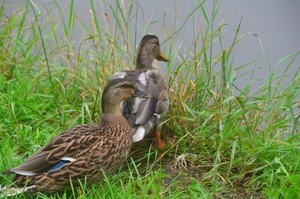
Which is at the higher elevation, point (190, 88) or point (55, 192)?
point (190, 88)

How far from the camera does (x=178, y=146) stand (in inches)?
196

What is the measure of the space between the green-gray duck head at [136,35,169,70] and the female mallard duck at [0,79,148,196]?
127 centimetres

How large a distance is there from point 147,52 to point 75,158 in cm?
181

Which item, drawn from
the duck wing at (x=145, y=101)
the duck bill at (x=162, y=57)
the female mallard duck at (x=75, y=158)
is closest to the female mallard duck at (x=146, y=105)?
the duck wing at (x=145, y=101)

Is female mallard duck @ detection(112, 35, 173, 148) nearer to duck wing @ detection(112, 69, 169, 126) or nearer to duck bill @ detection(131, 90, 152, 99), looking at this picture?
duck wing @ detection(112, 69, 169, 126)

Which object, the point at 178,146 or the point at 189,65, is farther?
the point at 189,65

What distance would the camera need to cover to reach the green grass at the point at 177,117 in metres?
4.40

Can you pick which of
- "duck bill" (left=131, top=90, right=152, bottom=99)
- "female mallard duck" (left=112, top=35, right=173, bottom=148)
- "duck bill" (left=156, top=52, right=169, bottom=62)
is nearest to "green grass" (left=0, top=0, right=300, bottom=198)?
"duck bill" (left=156, top=52, right=169, bottom=62)

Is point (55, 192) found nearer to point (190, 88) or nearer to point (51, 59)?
point (190, 88)

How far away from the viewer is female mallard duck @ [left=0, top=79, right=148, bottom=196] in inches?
159

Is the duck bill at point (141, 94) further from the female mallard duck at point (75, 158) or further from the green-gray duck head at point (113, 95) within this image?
the female mallard duck at point (75, 158)

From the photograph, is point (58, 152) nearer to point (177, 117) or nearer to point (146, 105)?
point (146, 105)

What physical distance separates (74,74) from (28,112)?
60 cm

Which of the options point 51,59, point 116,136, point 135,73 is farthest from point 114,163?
point 51,59
